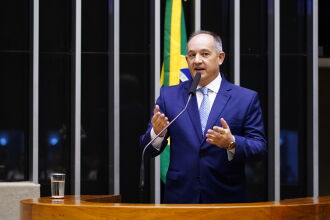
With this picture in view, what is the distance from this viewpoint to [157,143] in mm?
3775

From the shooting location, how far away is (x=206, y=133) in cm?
367

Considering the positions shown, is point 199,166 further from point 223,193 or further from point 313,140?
point 313,140

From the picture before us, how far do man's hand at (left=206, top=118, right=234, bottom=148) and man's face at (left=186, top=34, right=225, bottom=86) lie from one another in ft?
1.35

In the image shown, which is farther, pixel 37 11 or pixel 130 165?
pixel 130 165

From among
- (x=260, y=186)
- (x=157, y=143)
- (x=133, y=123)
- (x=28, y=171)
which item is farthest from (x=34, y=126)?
(x=157, y=143)

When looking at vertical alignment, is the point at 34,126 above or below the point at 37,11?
below

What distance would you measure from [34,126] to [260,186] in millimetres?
2677

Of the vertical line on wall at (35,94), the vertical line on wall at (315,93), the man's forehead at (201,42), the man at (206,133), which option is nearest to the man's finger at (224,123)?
the man at (206,133)

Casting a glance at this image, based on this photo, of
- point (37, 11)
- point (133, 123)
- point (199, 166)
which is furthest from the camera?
point (133, 123)

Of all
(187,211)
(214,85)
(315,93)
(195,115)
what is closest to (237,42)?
(315,93)

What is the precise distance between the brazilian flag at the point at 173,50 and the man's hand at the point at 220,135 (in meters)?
4.11

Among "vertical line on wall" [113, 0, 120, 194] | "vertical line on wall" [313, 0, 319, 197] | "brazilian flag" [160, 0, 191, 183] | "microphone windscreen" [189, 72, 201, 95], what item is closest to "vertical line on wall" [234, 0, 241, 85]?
"brazilian flag" [160, 0, 191, 183]

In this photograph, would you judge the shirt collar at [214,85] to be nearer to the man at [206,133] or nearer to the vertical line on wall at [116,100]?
the man at [206,133]

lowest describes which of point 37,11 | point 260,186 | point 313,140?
point 260,186
